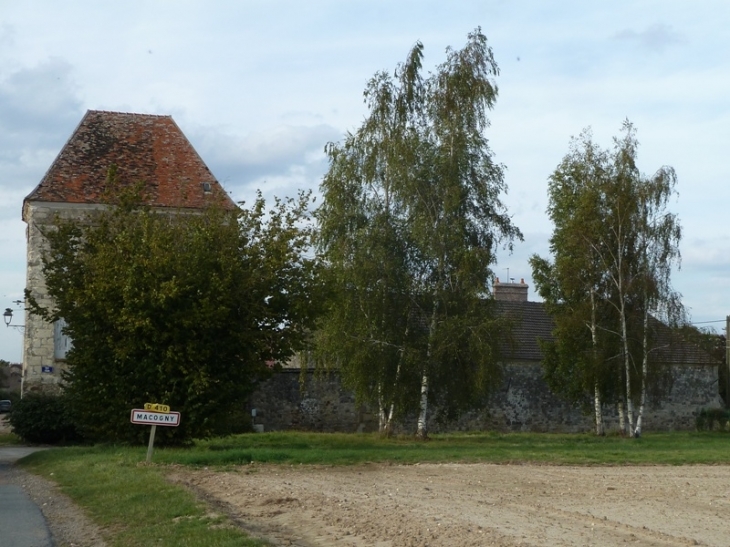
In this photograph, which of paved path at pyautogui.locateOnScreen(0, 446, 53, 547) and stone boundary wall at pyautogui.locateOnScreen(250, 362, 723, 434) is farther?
stone boundary wall at pyautogui.locateOnScreen(250, 362, 723, 434)

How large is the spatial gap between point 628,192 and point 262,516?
2631cm

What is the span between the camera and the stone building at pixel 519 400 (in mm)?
37531

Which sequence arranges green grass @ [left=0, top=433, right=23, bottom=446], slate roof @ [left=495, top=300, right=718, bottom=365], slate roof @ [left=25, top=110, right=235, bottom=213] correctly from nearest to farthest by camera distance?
green grass @ [left=0, top=433, right=23, bottom=446] → slate roof @ [left=25, top=110, right=235, bottom=213] → slate roof @ [left=495, top=300, right=718, bottom=365]

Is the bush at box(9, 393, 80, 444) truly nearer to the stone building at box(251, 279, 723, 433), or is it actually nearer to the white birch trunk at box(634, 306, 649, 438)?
the stone building at box(251, 279, 723, 433)

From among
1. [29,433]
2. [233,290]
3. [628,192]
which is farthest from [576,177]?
[29,433]

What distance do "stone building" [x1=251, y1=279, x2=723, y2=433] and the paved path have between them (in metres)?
17.1

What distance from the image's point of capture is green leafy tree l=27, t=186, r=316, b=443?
23297 mm

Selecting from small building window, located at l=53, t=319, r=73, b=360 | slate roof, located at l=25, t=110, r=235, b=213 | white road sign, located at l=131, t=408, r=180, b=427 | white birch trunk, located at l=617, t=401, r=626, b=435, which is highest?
slate roof, located at l=25, t=110, r=235, b=213

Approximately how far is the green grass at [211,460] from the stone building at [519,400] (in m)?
3.79

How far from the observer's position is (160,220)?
2512 centimetres

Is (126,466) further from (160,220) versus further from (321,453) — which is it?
(160,220)

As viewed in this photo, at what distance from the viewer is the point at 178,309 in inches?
925

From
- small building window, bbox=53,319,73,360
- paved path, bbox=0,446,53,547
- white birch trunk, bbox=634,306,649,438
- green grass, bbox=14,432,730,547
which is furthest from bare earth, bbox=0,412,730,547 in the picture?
white birch trunk, bbox=634,306,649,438

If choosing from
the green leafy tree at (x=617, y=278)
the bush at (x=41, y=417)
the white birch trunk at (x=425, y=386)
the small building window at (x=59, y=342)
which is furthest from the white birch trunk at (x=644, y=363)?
the small building window at (x=59, y=342)
